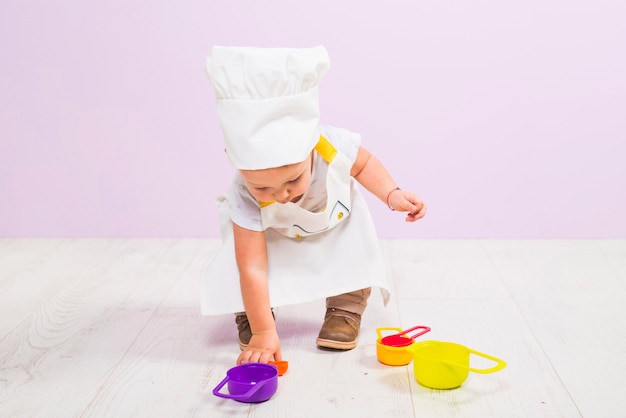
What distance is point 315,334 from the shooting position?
1.49 metres

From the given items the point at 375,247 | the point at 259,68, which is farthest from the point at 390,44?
the point at 259,68

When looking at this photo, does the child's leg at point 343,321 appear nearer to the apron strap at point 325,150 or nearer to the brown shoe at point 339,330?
the brown shoe at point 339,330

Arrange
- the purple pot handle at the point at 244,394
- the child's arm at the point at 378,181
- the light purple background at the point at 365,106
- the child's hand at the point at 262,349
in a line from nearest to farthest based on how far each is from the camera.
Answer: the purple pot handle at the point at 244,394, the child's hand at the point at 262,349, the child's arm at the point at 378,181, the light purple background at the point at 365,106

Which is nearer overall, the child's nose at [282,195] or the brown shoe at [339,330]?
the child's nose at [282,195]

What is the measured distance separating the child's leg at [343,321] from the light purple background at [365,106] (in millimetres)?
719

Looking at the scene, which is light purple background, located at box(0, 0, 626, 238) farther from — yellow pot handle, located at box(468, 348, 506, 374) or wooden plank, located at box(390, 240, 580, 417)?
yellow pot handle, located at box(468, 348, 506, 374)

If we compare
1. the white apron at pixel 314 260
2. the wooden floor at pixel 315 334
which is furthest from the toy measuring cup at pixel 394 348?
the white apron at pixel 314 260

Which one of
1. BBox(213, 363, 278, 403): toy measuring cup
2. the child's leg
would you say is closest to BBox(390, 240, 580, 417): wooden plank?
the child's leg

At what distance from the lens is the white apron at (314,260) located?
1441mm

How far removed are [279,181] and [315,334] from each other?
1.20ft

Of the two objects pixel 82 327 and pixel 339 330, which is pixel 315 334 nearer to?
pixel 339 330

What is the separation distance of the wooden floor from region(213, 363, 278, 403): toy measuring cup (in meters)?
0.02

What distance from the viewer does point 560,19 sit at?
203cm

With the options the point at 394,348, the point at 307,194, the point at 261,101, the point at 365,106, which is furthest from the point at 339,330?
the point at 365,106
